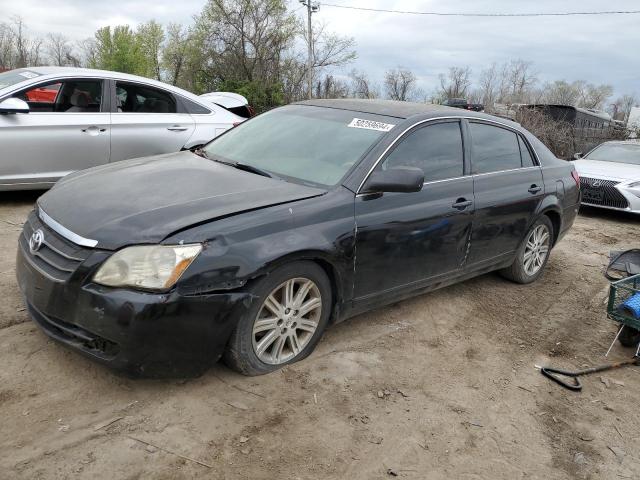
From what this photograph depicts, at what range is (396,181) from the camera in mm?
3512

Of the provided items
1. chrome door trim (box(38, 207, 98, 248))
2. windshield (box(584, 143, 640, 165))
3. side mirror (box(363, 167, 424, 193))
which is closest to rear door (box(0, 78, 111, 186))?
chrome door trim (box(38, 207, 98, 248))

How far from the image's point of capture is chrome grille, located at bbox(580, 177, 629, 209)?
9.44 m

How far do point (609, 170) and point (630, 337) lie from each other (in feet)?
21.9

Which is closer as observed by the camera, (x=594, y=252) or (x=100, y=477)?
(x=100, y=477)

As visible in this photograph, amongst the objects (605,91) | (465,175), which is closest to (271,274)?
(465,175)

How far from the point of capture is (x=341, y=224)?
3.41m

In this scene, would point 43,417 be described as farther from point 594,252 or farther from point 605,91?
point 605,91

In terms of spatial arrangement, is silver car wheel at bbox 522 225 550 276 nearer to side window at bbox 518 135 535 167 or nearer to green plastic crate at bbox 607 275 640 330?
side window at bbox 518 135 535 167

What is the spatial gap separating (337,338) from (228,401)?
1094mm

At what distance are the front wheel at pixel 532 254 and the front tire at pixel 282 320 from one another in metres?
2.51

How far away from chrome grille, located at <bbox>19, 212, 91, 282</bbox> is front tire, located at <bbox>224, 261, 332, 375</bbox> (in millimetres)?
882

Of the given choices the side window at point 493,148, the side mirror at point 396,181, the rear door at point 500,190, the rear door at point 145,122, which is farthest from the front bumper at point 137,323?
the rear door at point 145,122

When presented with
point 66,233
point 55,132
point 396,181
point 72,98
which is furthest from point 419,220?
point 72,98

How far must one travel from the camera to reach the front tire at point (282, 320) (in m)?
3.06
